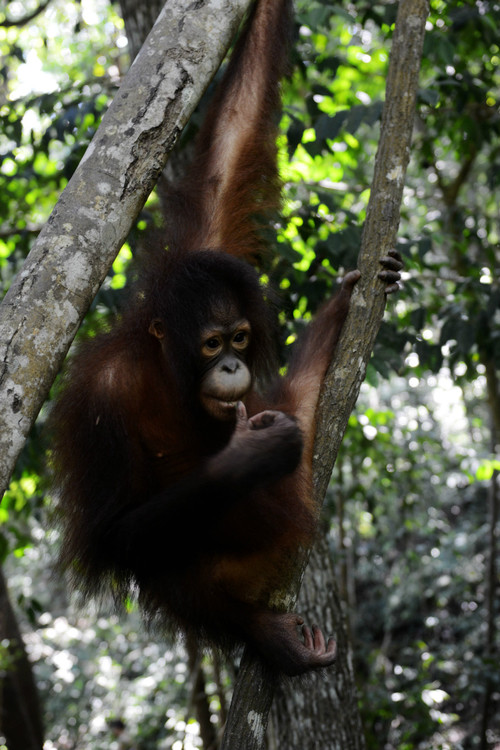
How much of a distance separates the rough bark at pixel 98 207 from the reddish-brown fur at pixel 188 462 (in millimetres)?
754

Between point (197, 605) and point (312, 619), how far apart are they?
44.7 inches

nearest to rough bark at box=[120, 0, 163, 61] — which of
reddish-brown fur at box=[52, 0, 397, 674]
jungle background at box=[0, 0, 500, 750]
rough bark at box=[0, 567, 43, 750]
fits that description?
jungle background at box=[0, 0, 500, 750]

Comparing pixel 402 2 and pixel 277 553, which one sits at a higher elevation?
pixel 402 2

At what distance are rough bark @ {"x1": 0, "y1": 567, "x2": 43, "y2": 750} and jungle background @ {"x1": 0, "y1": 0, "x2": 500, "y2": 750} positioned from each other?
2 centimetres

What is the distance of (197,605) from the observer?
2775mm

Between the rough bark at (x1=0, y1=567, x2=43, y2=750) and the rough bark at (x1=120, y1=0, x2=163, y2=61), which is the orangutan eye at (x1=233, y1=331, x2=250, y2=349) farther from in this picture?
the rough bark at (x1=0, y1=567, x2=43, y2=750)

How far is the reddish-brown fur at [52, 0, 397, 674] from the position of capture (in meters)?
2.47

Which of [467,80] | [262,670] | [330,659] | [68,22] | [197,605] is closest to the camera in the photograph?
[262,670]

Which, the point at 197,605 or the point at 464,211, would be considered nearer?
the point at 197,605

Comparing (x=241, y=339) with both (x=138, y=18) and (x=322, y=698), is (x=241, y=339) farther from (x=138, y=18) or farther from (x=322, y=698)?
(x=138, y=18)

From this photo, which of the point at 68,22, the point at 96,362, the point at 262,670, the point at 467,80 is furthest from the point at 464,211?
the point at 68,22

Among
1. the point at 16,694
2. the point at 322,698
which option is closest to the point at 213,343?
the point at 322,698

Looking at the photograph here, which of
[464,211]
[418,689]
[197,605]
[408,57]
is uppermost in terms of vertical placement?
[464,211]

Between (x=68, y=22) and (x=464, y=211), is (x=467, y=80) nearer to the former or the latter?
(x=464, y=211)
